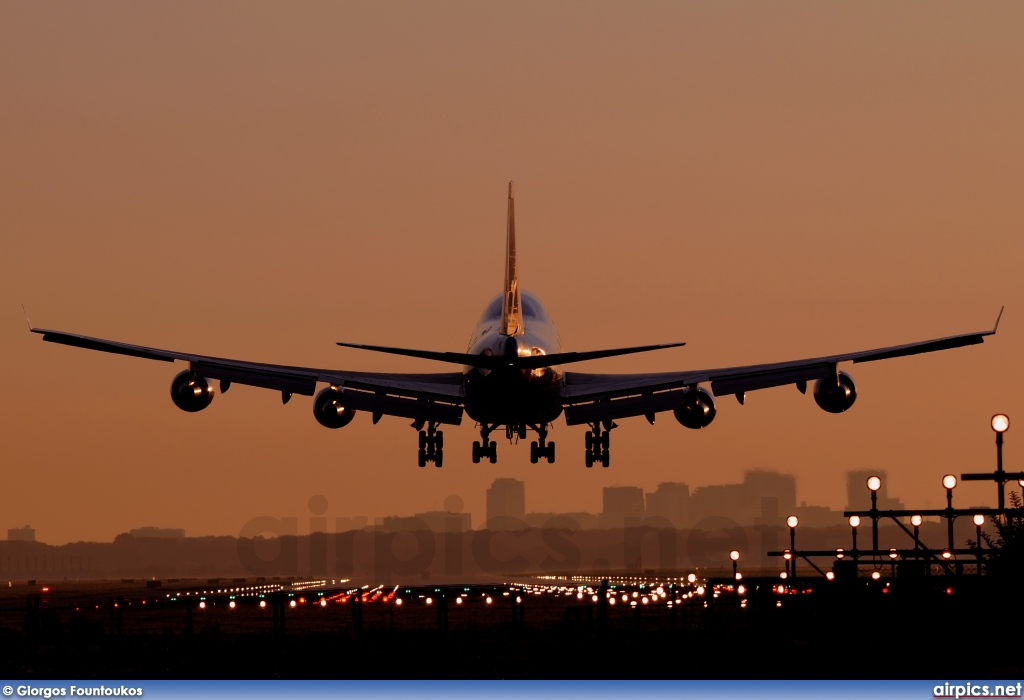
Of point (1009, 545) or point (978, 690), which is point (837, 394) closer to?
point (1009, 545)

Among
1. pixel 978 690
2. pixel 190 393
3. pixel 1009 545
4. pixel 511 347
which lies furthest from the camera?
pixel 190 393

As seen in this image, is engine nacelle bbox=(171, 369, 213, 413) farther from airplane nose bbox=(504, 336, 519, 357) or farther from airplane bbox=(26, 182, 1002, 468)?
airplane nose bbox=(504, 336, 519, 357)

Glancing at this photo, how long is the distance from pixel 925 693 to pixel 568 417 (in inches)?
1790

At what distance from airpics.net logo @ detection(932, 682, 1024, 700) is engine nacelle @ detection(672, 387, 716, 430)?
3929cm

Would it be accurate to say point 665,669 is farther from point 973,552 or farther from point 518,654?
point 973,552

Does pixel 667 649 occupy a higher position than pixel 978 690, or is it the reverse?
pixel 978 690

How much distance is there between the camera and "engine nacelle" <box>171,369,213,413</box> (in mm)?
54750

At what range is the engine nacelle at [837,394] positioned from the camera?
5500cm

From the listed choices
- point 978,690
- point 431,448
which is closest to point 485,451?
point 431,448

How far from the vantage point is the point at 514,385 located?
177ft

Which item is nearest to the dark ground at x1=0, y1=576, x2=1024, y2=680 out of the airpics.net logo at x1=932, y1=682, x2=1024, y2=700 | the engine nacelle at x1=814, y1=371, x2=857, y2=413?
the engine nacelle at x1=814, y1=371, x2=857, y2=413

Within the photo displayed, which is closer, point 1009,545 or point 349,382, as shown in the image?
point 1009,545

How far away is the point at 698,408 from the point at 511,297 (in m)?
9.65

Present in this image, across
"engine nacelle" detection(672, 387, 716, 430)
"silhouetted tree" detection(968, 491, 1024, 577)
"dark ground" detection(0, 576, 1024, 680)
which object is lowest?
"dark ground" detection(0, 576, 1024, 680)
